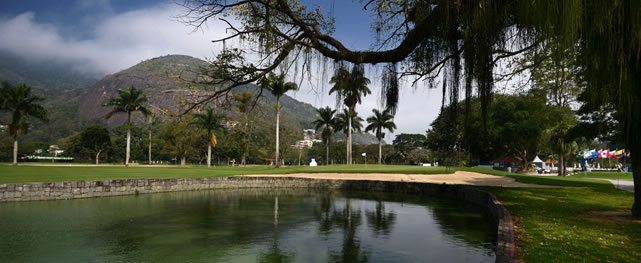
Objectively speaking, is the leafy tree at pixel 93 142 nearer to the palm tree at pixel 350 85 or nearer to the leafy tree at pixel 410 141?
the leafy tree at pixel 410 141

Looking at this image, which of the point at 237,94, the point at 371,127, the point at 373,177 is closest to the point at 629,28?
the point at 237,94

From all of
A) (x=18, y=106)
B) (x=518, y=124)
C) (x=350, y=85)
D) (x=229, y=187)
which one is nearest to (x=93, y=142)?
(x=18, y=106)

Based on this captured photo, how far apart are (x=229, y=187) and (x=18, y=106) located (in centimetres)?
3439

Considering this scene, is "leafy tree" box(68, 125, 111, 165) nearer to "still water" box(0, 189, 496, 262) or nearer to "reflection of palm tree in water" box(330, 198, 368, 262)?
"still water" box(0, 189, 496, 262)

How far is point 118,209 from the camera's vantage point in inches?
675

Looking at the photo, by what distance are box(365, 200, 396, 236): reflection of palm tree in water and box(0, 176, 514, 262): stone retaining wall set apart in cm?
346

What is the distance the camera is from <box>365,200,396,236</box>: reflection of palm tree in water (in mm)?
13531

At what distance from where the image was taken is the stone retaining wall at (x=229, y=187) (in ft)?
58.3

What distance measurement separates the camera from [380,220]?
15.8 metres

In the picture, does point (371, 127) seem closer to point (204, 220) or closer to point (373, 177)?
point (373, 177)

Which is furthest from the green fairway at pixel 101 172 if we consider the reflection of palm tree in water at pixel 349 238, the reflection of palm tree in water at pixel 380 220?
the reflection of palm tree in water at pixel 349 238

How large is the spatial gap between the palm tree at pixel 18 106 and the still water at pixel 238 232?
3578 centimetres

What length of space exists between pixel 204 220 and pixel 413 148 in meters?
84.6

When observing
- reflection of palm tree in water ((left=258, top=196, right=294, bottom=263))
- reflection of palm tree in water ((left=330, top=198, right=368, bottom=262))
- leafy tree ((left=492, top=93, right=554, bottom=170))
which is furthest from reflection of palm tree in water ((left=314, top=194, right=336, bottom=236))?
leafy tree ((left=492, top=93, right=554, bottom=170))
